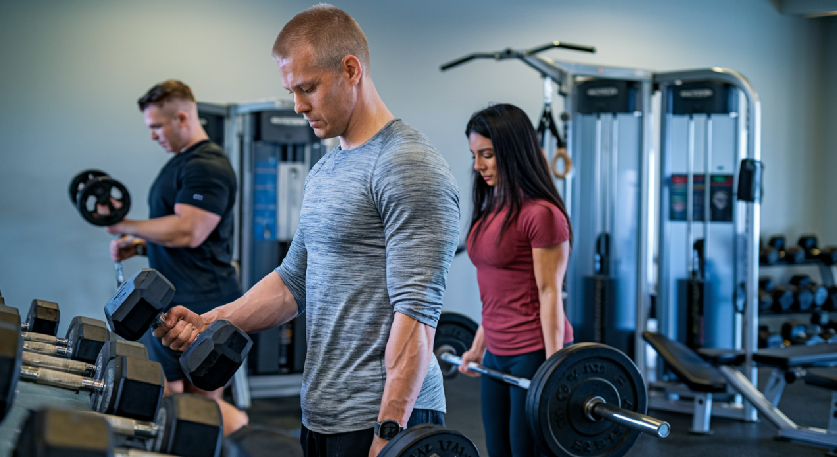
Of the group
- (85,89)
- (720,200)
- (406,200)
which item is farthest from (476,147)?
(85,89)

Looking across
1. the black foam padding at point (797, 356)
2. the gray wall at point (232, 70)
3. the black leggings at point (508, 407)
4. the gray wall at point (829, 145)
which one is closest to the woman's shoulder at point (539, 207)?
the black leggings at point (508, 407)

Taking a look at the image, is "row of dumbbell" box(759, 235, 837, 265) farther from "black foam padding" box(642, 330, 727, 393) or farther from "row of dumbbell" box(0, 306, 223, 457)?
"row of dumbbell" box(0, 306, 223, 457)

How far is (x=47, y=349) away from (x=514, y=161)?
51.1 inches

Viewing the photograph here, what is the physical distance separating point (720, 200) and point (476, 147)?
9.13 feet

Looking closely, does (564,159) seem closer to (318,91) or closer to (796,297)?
(796,297)

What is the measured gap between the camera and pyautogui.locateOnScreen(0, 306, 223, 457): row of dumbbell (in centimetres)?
79

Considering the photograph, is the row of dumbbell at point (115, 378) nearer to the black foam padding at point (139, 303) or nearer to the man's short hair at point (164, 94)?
the black foam padding at point (139, 303)

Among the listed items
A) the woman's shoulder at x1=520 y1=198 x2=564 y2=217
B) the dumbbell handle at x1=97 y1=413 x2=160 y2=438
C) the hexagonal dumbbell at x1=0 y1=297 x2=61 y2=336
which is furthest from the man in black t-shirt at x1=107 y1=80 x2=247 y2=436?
the dumbbell handle at x1=97 y1=413 x2=160 y2=438

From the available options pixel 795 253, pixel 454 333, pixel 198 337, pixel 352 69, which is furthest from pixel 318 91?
pixel 795 253

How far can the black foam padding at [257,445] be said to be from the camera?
2.23 meters

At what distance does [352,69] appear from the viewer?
1220 millimetres

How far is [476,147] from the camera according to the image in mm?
2100

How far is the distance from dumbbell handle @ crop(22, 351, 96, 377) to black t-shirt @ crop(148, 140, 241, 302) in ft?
4.20

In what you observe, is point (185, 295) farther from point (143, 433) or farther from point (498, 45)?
point (498, 45)
